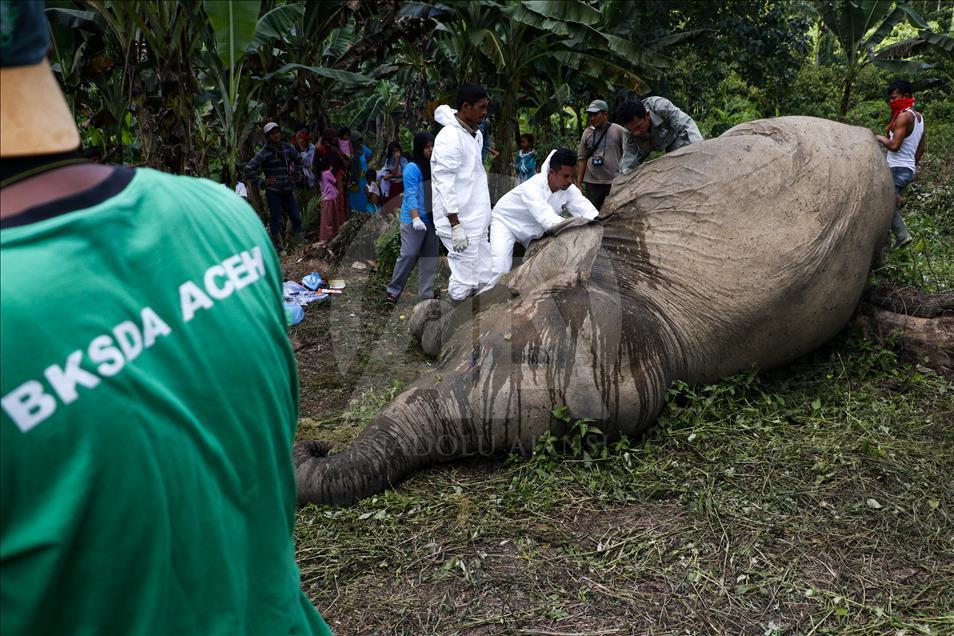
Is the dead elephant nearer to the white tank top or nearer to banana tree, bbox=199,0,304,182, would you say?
the white tank top

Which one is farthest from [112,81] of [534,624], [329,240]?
[534,624]

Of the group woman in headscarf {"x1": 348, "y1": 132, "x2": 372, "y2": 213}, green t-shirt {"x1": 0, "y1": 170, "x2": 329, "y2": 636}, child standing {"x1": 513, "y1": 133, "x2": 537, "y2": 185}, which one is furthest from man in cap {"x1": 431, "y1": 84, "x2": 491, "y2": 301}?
green t-shirt {"x1": 0, "y1": 170, "x2": 329, "y2": 636}

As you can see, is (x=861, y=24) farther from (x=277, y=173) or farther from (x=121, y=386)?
(x=121, y=386)

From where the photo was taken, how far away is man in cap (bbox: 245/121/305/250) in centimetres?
992

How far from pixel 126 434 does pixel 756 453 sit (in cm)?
392

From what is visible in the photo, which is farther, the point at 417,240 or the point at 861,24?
the point at 861,24

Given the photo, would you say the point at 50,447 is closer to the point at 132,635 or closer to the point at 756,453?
the point at 132,635

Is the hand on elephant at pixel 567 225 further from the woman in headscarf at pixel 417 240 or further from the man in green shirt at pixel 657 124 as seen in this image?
the woman in headscarf at pixel 417 240

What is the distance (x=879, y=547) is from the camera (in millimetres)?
3629

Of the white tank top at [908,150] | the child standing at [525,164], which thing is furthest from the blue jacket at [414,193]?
the white tank top at [908,150]

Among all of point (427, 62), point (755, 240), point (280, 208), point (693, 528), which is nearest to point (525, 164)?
point (427, 62)

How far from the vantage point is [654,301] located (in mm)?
4992

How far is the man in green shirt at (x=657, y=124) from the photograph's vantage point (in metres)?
6.84

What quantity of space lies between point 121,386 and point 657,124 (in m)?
6.67
